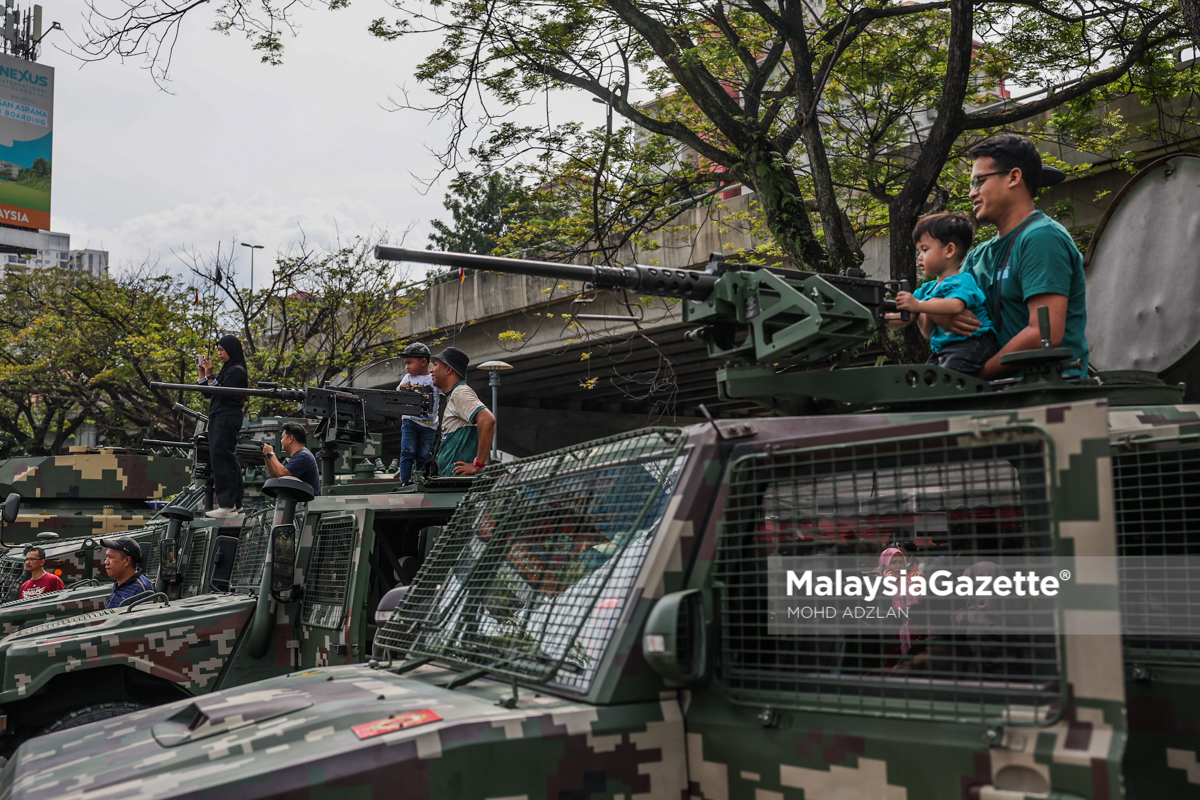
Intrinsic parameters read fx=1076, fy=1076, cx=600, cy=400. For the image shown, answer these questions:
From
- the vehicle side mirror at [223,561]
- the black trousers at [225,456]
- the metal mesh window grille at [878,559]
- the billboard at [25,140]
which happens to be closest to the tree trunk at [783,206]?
the vehicle side mirror at [223,561]

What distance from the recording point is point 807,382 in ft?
11.4

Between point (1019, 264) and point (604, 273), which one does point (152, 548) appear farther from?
point (1019, 264)

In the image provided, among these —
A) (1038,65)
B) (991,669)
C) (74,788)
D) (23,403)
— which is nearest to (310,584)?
(74,788)

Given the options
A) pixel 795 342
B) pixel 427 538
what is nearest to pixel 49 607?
pixel 427 538

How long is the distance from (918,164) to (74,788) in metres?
7.99

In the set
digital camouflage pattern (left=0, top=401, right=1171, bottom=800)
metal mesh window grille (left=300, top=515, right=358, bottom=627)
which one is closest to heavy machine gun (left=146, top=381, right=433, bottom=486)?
metal mesh window grille (left=300, top=515, right=358, bottom=627)

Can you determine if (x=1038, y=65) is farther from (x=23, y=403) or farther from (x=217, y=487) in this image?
(x=23, y=403)

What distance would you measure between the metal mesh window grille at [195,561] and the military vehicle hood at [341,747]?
19.4 ft

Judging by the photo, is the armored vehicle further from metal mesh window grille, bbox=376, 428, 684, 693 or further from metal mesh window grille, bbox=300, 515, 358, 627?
metal mesh window grille, bbox=300, 515, 358, 627

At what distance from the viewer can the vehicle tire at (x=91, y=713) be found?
5.81 m

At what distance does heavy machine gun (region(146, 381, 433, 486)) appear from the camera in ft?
29.9

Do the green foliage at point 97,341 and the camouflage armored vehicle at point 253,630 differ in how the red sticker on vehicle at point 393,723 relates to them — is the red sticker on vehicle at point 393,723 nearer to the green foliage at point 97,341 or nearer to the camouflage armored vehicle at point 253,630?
the camouflage armored vehicle at point 253,630

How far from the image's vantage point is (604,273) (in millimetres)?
3717

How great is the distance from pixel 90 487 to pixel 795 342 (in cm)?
1533
